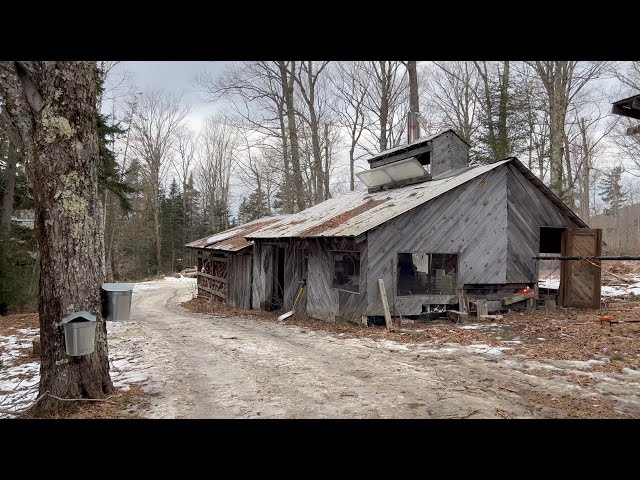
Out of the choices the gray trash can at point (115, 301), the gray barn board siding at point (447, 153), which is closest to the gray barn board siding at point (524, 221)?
the gray barn board siding at point (447, 153)

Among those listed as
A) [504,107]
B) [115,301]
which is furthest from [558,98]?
[115,301]

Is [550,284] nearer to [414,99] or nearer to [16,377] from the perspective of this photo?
[414,99]

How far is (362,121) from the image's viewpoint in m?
29.7

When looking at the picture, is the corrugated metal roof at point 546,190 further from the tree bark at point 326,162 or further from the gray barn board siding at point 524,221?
the tree bark at point 326,162

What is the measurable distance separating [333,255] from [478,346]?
566cm

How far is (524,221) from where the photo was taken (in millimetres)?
13727

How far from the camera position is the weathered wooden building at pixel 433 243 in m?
12.2

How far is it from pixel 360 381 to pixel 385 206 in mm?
8411

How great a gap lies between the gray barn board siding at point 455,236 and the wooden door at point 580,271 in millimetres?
2483

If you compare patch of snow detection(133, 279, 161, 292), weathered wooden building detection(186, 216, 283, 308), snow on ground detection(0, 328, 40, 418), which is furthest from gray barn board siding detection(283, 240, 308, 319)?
patch of snow detection(133, 279, 161, 292)

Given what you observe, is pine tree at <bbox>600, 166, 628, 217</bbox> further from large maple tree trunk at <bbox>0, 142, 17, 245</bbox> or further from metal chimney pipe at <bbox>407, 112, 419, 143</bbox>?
large maple tree trunk at <bbox>0, 142, 17, 245</bbox>

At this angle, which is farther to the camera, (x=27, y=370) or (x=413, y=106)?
(x=413, y=106)

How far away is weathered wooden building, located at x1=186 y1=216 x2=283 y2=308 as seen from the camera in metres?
17.5

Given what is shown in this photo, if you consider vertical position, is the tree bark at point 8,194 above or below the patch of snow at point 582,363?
above
